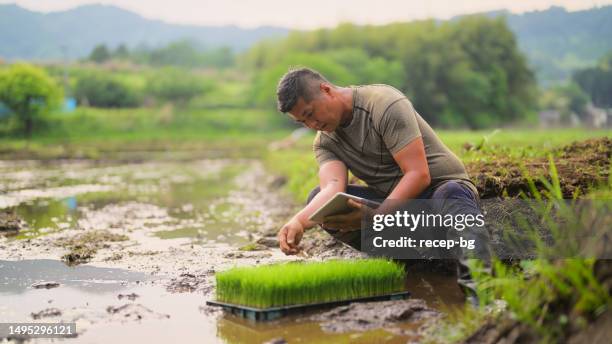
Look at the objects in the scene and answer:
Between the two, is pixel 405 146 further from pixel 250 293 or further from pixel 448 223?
pixel 250 293

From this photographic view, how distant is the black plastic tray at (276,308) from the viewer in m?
4.92

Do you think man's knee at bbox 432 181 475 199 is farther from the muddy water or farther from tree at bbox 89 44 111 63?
tree at bbox 89 44 111 63

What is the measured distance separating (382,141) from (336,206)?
702 millimetres

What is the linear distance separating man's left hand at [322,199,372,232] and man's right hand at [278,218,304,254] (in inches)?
9.7

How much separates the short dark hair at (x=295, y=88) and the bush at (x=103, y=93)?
72.6m

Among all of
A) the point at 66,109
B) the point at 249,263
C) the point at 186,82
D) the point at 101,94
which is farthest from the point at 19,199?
the point at 186,82

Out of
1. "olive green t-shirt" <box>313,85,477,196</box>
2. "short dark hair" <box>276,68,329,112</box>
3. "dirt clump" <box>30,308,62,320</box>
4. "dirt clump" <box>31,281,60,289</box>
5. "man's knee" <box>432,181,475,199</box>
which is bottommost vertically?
"dirt clump" <box>31,281,60,289</box>

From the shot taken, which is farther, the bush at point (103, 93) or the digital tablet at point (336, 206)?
the bush at point (103, 93)

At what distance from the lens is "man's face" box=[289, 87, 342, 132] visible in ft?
17.7

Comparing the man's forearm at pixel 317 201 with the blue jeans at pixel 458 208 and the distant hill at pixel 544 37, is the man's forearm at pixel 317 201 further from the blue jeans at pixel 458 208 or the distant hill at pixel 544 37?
the distant hill at pixel 544 37

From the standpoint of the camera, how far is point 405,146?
17.3 feet

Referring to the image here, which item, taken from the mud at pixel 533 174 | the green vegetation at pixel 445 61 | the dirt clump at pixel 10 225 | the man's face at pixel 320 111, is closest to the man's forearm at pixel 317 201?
the man's face at pixel 320 111

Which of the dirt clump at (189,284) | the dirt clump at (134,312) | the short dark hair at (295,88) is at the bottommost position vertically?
the dirt clump at (189,284)

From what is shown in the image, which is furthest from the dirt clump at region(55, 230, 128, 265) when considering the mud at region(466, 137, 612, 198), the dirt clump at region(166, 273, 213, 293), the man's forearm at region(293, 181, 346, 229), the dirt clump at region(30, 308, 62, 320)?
the mud at region(466, 137, 612, 198)
